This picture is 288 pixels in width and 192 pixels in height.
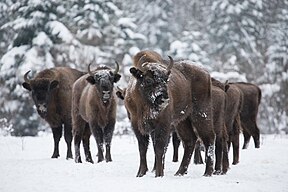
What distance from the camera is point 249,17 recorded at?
4219cm

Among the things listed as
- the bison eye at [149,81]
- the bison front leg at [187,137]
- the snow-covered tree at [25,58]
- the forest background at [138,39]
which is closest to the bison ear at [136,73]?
the bison eye at [149,81]

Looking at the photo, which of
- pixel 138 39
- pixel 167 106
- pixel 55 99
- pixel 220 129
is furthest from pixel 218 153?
pixel 138 39

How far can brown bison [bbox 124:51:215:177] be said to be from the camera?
9453 mm

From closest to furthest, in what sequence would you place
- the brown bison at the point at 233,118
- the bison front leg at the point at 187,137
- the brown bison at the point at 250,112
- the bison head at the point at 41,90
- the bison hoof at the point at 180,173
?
the bison hoof at the point at 180,173, the bison front leg at the point at 187,137, the brown bison at the point at 233,118, the bison head at the point at 41,90, the brown bison at the point at 250,112

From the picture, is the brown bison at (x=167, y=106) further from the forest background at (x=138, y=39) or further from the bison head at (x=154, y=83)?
the forest background at (x=138, y=39)

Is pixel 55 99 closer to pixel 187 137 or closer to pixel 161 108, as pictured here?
pixel 187 137

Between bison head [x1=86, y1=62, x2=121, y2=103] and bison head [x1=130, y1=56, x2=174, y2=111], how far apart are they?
347 cm

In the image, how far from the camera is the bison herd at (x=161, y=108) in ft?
31.3

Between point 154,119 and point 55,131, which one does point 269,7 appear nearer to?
point 55,131

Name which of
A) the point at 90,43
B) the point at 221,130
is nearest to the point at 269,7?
the point at 90,43

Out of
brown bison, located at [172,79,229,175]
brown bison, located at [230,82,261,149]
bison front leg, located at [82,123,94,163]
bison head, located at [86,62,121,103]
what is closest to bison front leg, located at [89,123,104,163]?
bison front leg, located at [82,123,94,163]

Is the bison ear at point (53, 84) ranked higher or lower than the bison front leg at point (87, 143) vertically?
higher

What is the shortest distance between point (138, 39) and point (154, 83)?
29428mm

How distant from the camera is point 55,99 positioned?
1534cm
